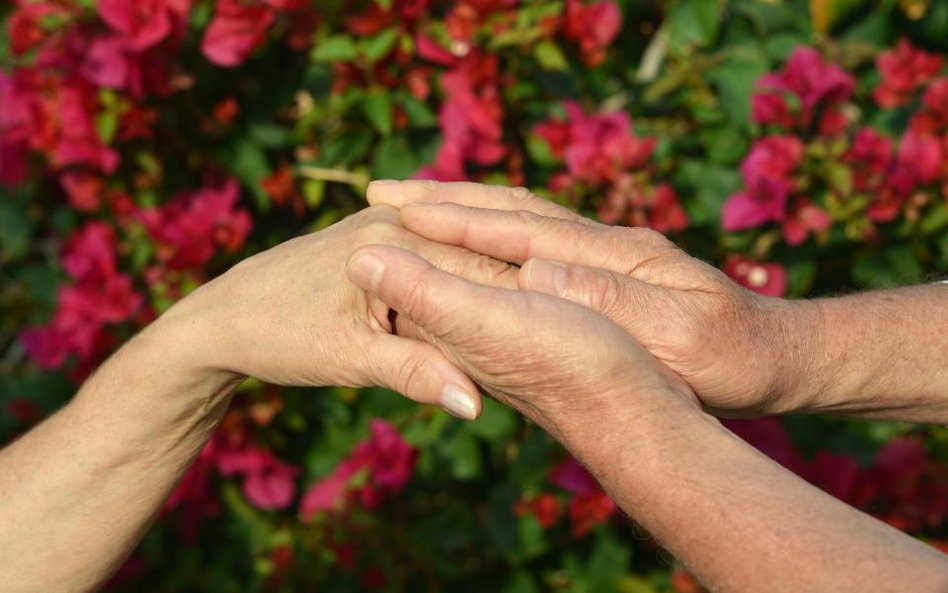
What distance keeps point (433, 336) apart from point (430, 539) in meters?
1.54

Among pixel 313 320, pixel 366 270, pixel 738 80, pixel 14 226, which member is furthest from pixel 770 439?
pixel 14 226

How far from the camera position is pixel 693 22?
314 centimetres

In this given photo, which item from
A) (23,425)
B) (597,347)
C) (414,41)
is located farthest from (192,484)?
(597,347)

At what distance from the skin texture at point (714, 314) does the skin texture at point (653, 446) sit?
0.25 ft

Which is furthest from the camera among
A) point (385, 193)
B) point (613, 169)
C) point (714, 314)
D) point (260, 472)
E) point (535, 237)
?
point (260, 472)

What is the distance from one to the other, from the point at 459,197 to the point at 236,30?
3.54ft

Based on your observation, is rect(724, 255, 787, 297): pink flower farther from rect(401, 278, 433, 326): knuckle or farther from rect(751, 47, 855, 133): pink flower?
rect(401, 278, 433, 326): knuckle

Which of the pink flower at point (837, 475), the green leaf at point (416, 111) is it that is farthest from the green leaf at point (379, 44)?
the pink flower at point (837, 475)

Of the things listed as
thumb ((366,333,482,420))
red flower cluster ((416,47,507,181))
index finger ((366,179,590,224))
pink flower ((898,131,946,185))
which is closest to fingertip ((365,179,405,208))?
index finger ((366,179,590,224))

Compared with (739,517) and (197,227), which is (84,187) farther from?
(739,517)

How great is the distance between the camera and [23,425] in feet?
11.3

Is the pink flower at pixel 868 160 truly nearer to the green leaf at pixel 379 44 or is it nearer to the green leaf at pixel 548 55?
the green leaf at pixel 548 55

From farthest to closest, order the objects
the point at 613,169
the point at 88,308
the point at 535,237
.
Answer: the point at 88,308
the point at 613,169
the point at 535,237

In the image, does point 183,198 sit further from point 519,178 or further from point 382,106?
point 519,178
